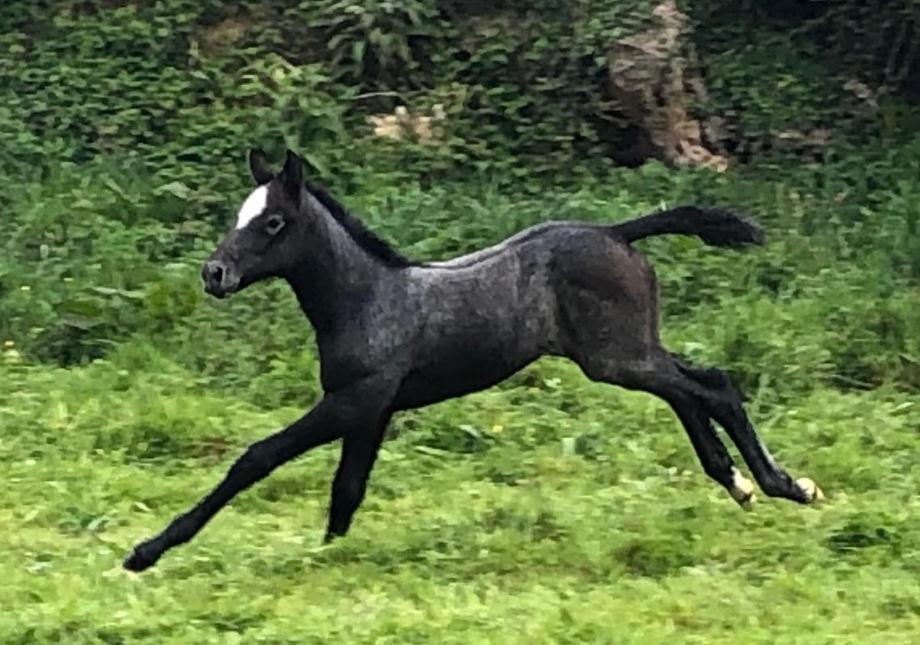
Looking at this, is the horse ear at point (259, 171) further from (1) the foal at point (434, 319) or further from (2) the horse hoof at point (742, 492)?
(2) the horse hoof at point (742, 492)

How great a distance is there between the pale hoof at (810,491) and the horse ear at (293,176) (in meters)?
2.25

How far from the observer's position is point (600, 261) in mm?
7305

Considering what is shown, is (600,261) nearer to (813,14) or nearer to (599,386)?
(599,386)

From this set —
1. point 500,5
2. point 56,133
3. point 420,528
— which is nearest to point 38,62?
point 56,133

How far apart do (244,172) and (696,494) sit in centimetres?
539

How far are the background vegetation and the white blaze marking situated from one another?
1171 millimetres

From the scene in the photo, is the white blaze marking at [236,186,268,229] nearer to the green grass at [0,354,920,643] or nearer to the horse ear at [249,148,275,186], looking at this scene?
the horse ear at [249,148,275,186]

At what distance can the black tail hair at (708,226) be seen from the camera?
746cm

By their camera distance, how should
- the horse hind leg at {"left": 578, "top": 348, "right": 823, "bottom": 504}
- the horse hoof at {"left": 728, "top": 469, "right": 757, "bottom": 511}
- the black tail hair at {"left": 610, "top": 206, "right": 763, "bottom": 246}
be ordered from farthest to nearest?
the horse hoof at {"left": 728, "top": 469, "right": 757, "bottom": 511}, the black tail hair at {"left": 610, "top": 206, "right": 763, "bottom": 246}, the horse hind leg at {"left": 578, "top": 348, "right": 823, "bottom": 504}

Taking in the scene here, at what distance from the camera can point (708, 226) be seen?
24.7ft

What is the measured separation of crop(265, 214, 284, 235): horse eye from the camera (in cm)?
688

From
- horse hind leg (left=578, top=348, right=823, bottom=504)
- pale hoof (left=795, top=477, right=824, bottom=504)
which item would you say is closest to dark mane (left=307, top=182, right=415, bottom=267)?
horse hind leg (left=578, top=348, right=823, bottom=504)

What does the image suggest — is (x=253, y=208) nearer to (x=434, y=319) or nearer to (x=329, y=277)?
(x=329, y=277)

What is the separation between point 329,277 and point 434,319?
39 cm
